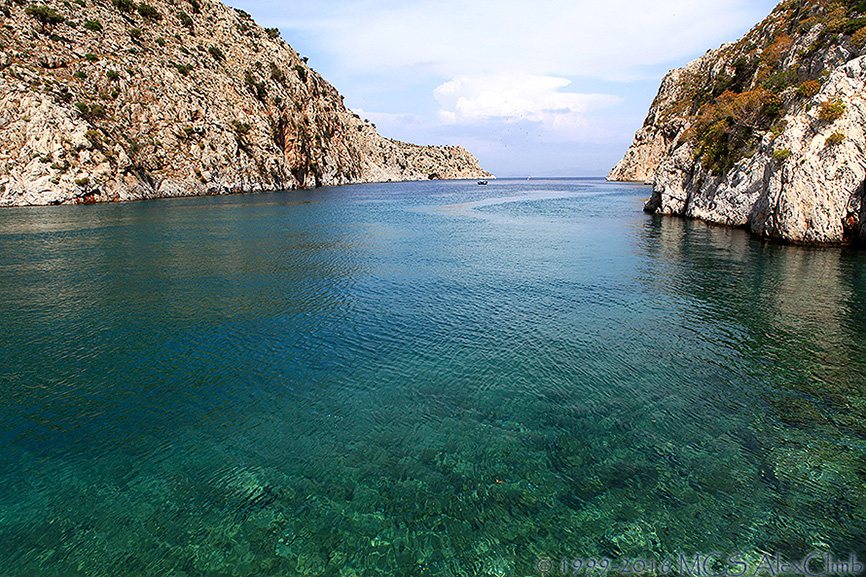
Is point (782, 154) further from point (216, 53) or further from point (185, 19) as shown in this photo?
point (185, 19)

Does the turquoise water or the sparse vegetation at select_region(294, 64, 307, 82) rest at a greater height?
the sparse vegetation at select_region(294, 64, 307, 82)

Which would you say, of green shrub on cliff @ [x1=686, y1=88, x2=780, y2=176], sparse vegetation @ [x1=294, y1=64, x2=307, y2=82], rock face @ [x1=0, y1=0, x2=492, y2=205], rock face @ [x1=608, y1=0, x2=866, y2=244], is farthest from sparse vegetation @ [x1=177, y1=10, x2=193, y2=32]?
green shrub on cliff @ [x1=686, y1=88, x2=780, y2=176]

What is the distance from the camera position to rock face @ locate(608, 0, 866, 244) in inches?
1251

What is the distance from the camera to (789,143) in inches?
1342

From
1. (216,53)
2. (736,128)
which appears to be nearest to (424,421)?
(736,128)

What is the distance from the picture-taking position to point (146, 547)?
8.18 metres

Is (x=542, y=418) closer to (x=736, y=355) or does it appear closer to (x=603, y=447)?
(x=603, y=447)

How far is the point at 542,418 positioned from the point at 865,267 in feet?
93.0

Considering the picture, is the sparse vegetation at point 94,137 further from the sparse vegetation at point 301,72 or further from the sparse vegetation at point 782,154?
the sparse vegetation at point 782,154

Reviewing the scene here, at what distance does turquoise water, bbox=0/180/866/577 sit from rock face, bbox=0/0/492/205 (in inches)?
2480

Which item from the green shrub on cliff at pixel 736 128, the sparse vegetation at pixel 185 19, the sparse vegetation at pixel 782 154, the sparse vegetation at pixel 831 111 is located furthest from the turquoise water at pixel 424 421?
the sparse vegetation at pixel 185 19

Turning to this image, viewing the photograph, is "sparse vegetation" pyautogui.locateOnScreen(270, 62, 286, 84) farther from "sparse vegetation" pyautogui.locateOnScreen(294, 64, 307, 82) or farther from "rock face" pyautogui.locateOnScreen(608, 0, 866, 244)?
"rock face" pyautogui.locateOnScreen(608, 0, 866, 244)

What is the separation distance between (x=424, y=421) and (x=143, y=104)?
10661 cm

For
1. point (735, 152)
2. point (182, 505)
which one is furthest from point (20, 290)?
point (735, 152)
